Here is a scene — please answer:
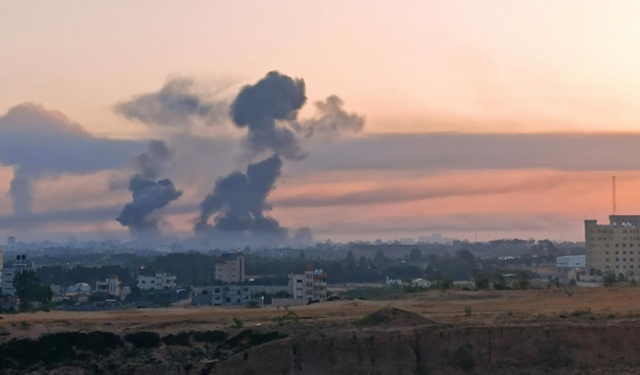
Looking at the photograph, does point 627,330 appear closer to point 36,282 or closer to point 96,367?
point 96,367

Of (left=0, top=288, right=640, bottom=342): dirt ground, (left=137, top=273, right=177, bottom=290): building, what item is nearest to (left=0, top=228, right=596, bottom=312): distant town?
(left=137, top=273, right=177, bottom=290): building

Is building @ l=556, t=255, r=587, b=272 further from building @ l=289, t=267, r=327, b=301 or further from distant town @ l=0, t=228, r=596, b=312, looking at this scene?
building @ l=289, t=267, r=327, b=301

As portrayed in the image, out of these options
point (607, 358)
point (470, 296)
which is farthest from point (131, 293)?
point (607, 358)

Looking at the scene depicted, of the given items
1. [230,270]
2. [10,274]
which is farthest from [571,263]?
[10,274]

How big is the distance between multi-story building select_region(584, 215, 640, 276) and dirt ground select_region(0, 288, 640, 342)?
67.0 meters

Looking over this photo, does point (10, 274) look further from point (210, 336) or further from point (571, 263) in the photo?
point (210, 336)

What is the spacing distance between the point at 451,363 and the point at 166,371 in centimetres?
917

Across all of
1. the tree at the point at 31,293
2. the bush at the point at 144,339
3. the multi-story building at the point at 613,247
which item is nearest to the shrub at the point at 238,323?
the bush at the point at 144,339

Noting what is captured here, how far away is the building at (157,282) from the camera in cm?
12638

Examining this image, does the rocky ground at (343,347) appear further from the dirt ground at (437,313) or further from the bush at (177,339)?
the dirt ground at (437,313)

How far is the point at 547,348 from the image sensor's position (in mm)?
40031

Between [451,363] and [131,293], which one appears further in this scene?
[131,293]

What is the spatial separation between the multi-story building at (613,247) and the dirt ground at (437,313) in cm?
6696

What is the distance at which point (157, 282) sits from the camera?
421 feet
